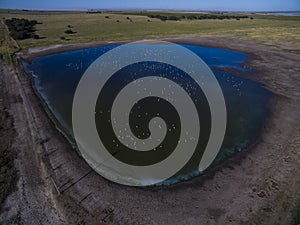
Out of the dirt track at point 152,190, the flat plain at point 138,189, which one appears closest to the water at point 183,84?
the flat plain at point 138,189

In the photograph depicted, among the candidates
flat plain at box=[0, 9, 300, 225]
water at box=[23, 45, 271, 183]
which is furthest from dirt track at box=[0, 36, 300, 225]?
water at box=[23, 45, 271, 183]

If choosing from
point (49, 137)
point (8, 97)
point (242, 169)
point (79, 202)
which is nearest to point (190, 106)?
point (242, 169)

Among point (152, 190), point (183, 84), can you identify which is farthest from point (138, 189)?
point (183, 84)

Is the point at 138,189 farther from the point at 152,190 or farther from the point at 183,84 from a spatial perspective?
the point at 183,84

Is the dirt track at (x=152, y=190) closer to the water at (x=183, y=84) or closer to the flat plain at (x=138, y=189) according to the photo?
the flat plain at (x=138, y=189)

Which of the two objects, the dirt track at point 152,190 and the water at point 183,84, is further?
the water at point 183,84

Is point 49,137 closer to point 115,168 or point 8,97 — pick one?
point 115,168
